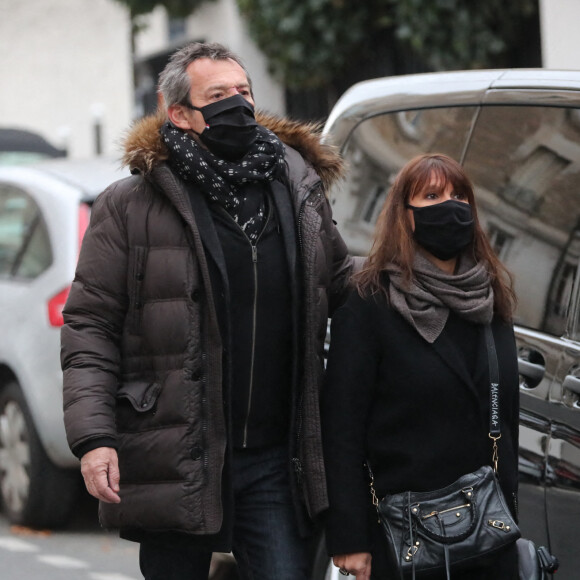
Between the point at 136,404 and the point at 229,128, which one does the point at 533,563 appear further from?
the point at 229,128

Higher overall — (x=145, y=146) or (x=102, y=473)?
(x=145, y=146)

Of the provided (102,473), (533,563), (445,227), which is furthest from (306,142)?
(533,563)

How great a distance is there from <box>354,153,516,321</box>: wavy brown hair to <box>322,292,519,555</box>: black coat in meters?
0.05

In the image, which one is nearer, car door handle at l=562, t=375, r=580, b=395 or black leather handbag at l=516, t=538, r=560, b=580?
black leather handbag at l=516, t=538, r=560, b=580

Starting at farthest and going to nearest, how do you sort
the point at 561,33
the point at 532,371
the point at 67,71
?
the point at 67,71, the point at 561,33, the point at 532,371

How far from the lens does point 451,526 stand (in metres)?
2.81

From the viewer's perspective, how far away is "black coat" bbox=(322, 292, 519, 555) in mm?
2889

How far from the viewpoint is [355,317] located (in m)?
2.97

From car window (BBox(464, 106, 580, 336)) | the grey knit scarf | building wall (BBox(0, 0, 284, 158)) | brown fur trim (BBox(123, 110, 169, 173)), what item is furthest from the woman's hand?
building wall (BBox(0, 0, 284, 158))

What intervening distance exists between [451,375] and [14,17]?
2047cm

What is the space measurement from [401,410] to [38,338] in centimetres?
329

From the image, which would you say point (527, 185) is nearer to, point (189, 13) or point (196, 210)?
point (196, 210)

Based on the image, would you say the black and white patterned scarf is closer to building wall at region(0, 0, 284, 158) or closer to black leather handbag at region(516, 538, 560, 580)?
black leather handbag at region(516, 538, 560, 580)

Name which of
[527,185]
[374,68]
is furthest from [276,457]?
[374,68]
